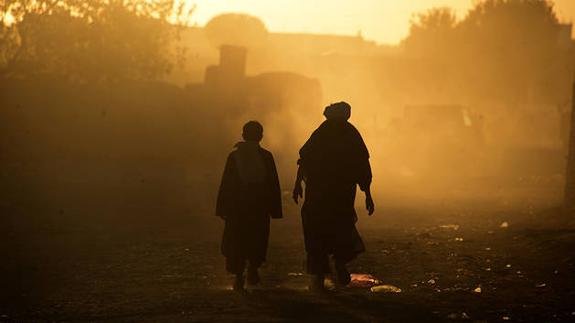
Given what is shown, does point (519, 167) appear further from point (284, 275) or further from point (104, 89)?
point (284, 275)

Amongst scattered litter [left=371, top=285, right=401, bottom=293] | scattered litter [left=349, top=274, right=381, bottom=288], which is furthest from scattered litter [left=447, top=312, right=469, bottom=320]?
scattered litter [left=349, top=274, right=381, bottom=288]

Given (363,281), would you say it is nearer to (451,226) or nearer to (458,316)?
(458,316)

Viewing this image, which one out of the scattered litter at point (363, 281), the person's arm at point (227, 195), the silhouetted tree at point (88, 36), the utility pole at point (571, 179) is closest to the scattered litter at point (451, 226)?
the utility pole at point (571, 179)

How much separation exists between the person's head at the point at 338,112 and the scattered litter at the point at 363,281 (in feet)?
5.50

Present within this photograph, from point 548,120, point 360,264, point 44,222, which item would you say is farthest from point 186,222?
point 548,120

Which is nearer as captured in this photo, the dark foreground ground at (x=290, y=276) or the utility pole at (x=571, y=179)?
the dark foreground ground at (x=290, y=276)

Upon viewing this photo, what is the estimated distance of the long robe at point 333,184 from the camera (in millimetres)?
10203

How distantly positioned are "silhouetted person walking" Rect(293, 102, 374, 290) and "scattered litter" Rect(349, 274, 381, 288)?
0.56 meters

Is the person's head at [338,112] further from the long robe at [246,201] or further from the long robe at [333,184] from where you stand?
the long robe at [246,201]

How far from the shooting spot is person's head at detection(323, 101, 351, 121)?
10195 mm

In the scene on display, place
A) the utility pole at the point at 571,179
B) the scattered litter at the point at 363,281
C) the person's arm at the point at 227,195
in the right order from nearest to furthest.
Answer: the person's arm at the point at 227,195, the scattered litter at the point at 363,281, the utility pole at the point at 571,179

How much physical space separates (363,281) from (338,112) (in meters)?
1.81

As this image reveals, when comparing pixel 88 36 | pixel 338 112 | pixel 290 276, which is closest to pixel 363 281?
pixel 290 276

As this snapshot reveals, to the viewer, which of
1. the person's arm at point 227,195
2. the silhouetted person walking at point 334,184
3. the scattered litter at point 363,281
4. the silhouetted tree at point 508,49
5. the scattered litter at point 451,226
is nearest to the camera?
the silhouetted person walking at point 334,184
